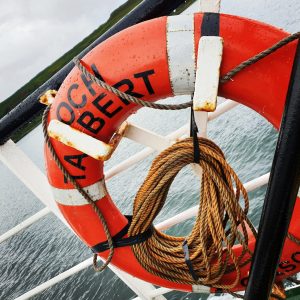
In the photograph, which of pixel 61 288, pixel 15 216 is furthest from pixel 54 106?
pixel 15 216

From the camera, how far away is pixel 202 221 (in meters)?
1.14

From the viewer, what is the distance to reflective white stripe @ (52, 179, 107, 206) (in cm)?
115

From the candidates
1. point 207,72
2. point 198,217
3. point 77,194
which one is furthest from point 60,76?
point 198,217

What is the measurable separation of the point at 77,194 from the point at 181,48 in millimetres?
603

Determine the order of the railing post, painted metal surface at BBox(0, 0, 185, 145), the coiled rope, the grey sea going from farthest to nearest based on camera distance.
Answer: the grey sea < the coiled rope < painted metal surface at BBox(0, 0, 185, 145) < the railing post

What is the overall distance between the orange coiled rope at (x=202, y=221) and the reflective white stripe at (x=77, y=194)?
→ 146 mm

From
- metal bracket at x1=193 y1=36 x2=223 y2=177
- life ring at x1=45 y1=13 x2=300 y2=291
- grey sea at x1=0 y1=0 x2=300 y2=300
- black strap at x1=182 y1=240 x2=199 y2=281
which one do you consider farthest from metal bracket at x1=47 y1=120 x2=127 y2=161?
grey sea at x1=0 y1=0 x2=300 y2=300

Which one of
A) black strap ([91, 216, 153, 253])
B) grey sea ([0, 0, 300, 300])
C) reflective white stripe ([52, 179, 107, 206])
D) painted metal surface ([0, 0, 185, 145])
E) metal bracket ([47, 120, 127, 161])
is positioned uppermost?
painted metal surface ([0, 0, 185, 145])

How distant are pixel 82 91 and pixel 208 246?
71 cm

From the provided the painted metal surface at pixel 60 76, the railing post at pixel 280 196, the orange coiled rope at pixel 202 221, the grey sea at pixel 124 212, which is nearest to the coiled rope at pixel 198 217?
the orange coiled rope at pixel 202 221

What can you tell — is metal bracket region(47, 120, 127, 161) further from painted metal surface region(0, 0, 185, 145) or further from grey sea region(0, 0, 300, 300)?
grey sea region(0, 0, 300, 300)

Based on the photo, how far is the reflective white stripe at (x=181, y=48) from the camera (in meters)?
0.91

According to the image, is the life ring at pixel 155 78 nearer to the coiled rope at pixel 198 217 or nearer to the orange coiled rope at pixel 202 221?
the coiled rope at pixel 198 217

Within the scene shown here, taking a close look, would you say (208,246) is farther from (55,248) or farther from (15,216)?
(15,216)
